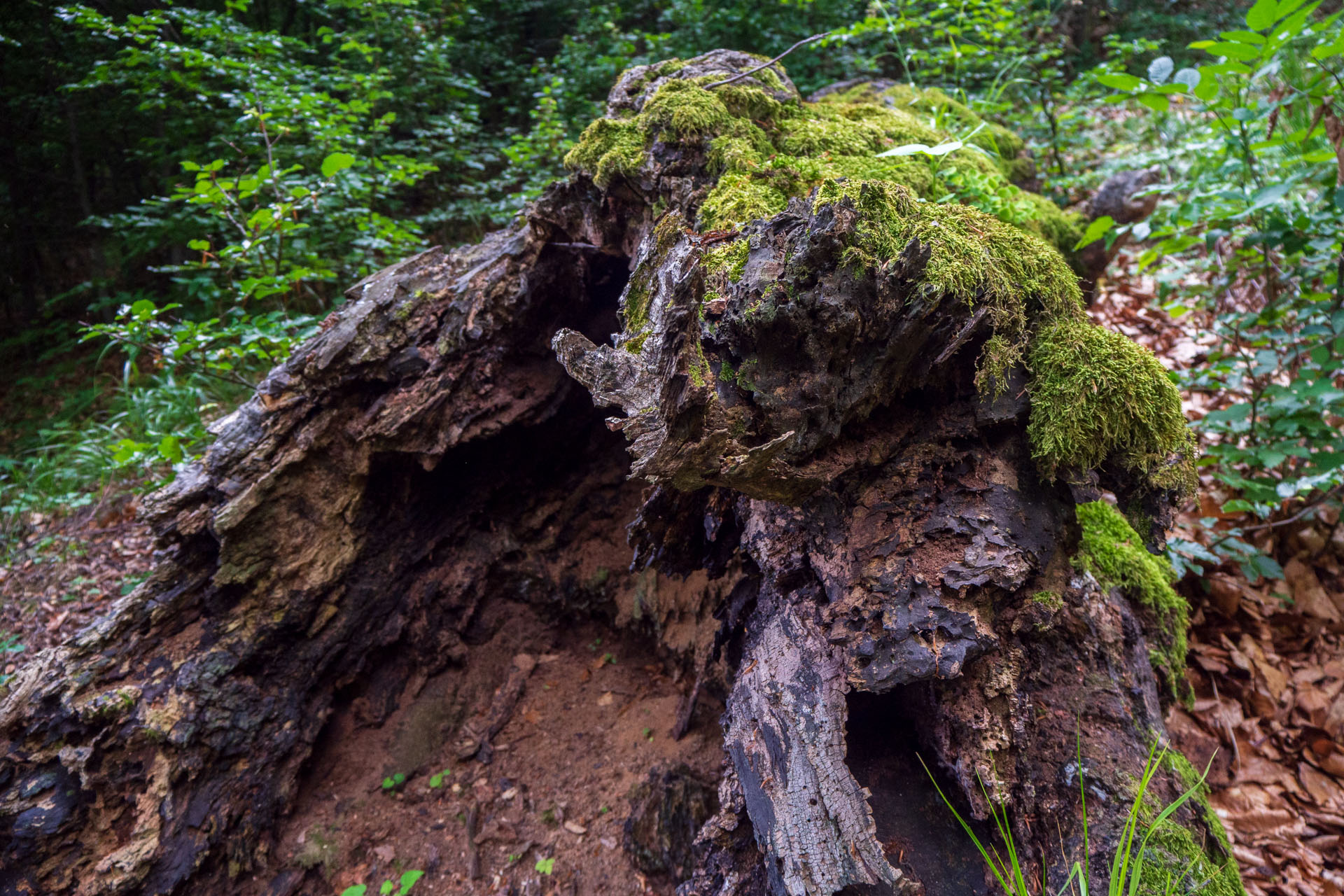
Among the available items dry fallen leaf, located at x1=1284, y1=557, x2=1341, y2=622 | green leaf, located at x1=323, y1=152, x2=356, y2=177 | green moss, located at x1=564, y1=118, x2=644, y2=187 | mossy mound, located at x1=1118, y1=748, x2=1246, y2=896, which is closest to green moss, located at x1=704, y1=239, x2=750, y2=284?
green moss, located at x1=564, y1=118, x2=644, y2=187

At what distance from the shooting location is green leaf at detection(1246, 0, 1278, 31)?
6.07ft

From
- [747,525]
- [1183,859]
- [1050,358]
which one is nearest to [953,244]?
[1050,358]

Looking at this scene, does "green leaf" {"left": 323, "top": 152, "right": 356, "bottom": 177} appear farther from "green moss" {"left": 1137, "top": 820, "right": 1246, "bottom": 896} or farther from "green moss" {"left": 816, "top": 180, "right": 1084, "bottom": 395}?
"green moss" {"left": 1137, "top": 820, "right": 1246, "bottom": 896}

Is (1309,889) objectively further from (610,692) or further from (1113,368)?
(610,692)

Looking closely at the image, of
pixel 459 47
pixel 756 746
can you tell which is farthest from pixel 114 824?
pixel 459 47

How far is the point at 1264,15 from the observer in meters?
1.86

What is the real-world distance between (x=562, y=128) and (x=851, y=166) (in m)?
4.07

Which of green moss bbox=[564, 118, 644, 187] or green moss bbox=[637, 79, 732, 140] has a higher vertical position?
green moss bbox=[637, 79, 732, 140]

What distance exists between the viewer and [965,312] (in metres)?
1.57

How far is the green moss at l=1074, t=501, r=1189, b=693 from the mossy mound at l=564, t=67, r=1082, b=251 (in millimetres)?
1235

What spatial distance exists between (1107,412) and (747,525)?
98cm

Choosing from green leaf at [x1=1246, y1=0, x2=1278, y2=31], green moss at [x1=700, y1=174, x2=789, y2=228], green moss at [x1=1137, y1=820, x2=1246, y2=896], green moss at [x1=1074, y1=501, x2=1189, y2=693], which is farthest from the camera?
green moss at [x1=1074, y1=501, x2=1189, y2=693]

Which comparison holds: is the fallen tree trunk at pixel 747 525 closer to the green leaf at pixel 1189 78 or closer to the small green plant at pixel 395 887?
the small green plant at pixel 395 887

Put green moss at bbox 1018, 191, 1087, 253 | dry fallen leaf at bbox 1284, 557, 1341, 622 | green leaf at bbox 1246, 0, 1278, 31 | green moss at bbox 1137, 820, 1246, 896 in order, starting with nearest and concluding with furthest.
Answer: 1. green moss at bbox 1137, 820, 1246, 896
2. green leaf at bbox 1246, 0, 1278, 31
3. dry fallen leaf at bbox 1284, 557, 1341, 622
4. green moss at bbox 1018, 191, 1087, 253
